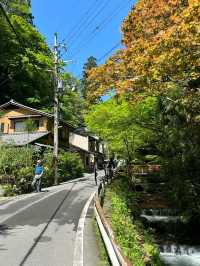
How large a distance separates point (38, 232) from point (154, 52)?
616 cm

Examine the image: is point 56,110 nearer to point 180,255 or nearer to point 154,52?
point 180,255

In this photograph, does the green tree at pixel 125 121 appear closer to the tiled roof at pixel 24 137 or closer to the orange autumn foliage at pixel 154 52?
the orange autumn foliage at pixel 154 52

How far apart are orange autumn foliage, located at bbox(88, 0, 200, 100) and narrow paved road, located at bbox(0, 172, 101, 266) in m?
4.79

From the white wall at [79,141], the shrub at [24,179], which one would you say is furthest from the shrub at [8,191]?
the white wall at [79,141]

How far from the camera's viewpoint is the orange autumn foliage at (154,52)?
11.0 meters

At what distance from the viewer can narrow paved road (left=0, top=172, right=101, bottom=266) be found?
8.60 metres

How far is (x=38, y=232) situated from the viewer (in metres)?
11.5

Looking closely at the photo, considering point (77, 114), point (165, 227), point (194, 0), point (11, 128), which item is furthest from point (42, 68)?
point (194, 0)

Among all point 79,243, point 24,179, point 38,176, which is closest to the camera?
point 79,243

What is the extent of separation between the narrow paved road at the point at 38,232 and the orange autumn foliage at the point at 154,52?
4.79 m

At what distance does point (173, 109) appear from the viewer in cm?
2275

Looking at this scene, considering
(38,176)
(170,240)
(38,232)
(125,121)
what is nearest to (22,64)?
(38,176)

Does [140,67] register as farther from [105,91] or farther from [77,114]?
[77,114]

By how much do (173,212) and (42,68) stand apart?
36.1 m
